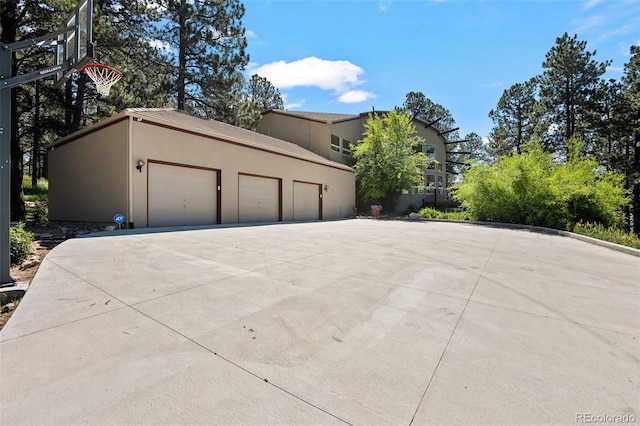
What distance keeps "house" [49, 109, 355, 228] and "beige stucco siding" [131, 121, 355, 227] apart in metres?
0.03

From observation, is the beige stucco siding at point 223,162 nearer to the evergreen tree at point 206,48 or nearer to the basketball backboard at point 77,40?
the basketball backboard at point 77,40

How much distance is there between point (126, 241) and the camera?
22.9 feet

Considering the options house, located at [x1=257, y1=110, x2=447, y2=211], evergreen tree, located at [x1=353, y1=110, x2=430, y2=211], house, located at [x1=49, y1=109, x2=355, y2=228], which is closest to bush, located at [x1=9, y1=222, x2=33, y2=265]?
house, located at [x1=49, y1=109, x2=355, y2=228]

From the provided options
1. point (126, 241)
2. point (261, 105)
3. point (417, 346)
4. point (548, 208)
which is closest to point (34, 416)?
point (417, 346)

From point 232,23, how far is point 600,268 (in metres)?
22.7

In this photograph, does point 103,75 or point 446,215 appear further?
point 446,215

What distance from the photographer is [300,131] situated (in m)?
22.6

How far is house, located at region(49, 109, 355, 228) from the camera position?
32.0ft

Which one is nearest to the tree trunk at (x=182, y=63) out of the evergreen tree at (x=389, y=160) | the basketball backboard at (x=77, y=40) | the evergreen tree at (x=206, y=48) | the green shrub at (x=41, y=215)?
the evergreen tree at (x=206, y=48)

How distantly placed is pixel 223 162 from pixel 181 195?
7.44 feet

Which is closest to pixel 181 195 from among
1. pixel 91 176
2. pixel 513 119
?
pixel 91 176

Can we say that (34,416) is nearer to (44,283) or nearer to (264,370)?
(264,370)

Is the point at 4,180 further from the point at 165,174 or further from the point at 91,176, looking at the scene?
the point at 91,176

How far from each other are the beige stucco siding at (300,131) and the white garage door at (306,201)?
169 inches
